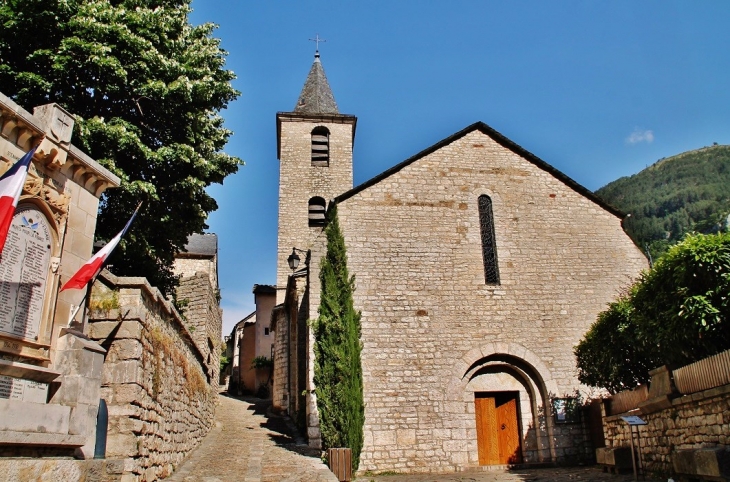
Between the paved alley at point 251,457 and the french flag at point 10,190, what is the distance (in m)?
5.82

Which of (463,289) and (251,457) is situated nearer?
(251,457)

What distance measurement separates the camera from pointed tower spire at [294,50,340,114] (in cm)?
2917

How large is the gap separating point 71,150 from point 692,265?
30.5ft

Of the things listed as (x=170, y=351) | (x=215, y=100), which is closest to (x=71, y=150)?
(x=170, y=351)

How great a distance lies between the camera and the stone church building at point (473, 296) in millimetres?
12656

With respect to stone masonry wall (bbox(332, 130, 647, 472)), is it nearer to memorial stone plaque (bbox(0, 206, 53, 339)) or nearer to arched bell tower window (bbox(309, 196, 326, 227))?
memorial stone plaque (bbox(0, 206, 53, 339))

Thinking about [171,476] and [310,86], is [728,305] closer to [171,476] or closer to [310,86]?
[171,476]

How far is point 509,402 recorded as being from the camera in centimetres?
1348

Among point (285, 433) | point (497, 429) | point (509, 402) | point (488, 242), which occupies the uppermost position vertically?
point (488, 242)

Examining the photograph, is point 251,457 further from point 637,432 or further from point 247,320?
point 247,320

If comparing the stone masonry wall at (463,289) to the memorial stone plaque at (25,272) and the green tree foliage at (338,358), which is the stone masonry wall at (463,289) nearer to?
the green tree foliage at (338,358)

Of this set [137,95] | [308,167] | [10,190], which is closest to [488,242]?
[137,95]

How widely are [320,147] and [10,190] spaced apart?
2379 centimetres

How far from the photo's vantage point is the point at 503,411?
13.4 m
